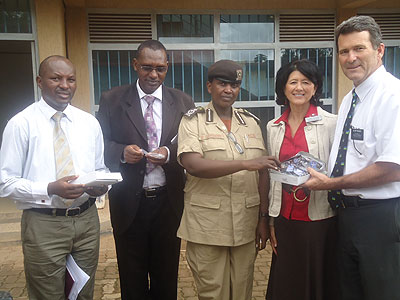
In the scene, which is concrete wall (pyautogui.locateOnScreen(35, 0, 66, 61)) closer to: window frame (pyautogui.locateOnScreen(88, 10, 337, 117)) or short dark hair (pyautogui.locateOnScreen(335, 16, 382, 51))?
window frame (pyautogui.locateOnScreen(88, 10, 337, 117))

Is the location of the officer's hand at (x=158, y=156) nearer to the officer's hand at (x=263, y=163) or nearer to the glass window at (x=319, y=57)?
the officer's hand at (x=263, y=163)

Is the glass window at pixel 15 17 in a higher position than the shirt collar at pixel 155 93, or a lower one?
higher

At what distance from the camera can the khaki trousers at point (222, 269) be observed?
251 centimetres

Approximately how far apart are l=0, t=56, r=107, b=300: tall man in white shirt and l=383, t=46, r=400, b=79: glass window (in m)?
6.18

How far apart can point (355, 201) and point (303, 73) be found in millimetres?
854

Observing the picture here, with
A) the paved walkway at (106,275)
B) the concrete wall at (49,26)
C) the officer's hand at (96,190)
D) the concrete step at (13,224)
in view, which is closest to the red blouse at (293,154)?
the officer's hand at (96,190)

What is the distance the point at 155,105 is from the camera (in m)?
2.87

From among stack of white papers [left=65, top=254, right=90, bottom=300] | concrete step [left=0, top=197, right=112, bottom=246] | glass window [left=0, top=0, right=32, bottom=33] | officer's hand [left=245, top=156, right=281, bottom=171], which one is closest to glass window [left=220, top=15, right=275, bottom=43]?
glass window [left=0, top=0, right=32, bottom=33]

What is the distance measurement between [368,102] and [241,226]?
111cm

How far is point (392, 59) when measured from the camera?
6785 mm

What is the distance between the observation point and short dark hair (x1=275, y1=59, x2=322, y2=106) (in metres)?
2.38

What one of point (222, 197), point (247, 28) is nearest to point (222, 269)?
point (222, 197)

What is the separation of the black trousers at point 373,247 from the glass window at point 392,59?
219 inches

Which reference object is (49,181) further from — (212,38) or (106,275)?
(212,38)
